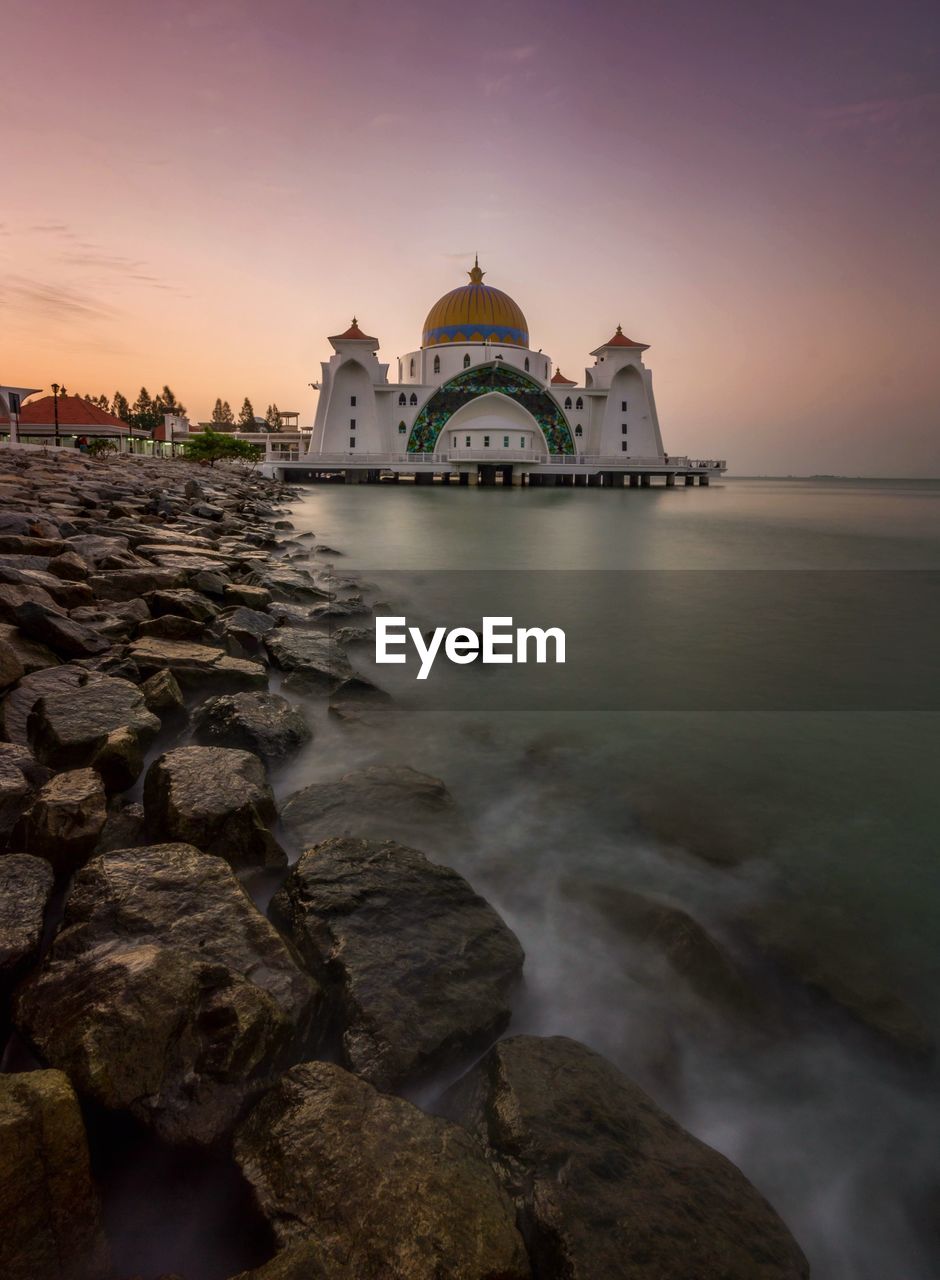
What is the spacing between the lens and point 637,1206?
126cm

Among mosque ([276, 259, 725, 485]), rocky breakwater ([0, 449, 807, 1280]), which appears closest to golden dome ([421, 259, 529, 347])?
mosque ([276, 259, 725, 485])

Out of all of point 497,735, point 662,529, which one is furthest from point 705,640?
point 662,529

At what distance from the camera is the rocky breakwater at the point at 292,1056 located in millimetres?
1129

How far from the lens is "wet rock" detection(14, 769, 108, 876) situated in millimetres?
1893

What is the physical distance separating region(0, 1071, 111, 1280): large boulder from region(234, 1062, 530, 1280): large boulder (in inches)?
9.7

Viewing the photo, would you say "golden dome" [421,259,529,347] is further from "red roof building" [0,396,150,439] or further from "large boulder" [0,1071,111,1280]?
"large boulder" [0,1071,111,1280]

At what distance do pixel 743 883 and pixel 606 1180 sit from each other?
4.41 feet

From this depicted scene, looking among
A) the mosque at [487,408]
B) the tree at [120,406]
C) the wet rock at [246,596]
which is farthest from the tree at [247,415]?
the wet rock at [246,596]

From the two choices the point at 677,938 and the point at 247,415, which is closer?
the point at 677,938

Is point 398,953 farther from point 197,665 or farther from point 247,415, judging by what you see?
point 247,415

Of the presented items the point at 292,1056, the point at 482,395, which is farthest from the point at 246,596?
the point at 482,395

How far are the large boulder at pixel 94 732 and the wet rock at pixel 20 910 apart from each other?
656 mm

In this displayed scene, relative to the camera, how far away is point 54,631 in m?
3.37

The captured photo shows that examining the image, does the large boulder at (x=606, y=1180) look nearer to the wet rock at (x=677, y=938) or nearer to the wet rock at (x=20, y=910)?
the wet rock at (x=677, y=938)
